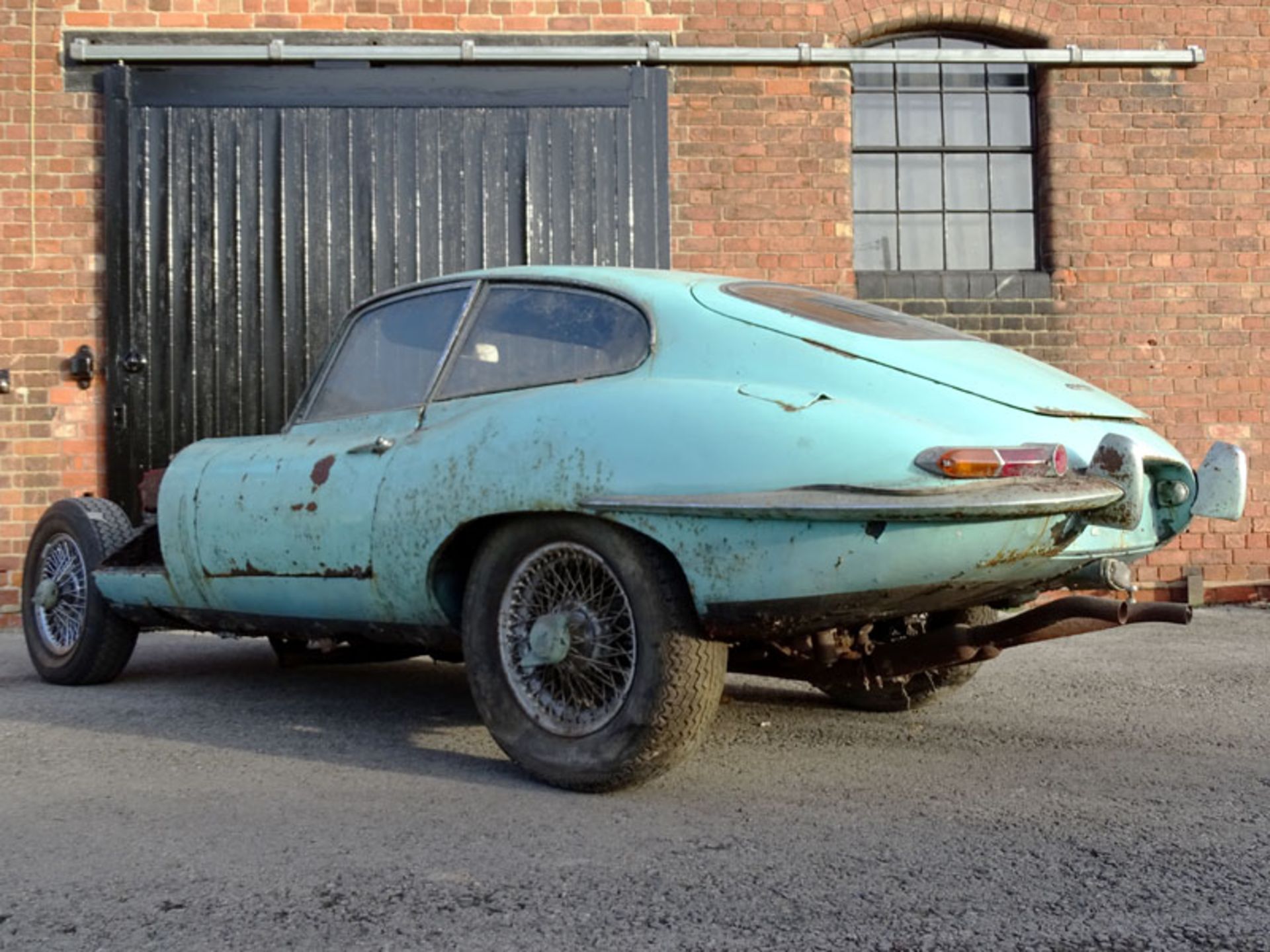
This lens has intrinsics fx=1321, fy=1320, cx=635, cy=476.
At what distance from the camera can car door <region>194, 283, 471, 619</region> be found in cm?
388

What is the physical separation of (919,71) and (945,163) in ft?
2.16

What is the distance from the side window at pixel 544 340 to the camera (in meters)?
3.54

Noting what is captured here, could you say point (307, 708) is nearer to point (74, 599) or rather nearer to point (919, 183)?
point (74, 599)

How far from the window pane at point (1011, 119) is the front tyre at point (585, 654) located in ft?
23.0

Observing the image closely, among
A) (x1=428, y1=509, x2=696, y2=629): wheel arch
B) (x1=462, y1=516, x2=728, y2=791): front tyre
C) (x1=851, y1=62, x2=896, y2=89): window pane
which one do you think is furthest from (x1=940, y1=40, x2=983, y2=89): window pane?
(x1=462, y1=516, x2=728, y2=791): front tyre

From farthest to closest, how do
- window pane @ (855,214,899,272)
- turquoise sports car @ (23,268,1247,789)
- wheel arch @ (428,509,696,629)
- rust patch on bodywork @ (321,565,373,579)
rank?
1. window pane @ (855,214,899,272)
2. rust patch on bodywork @ (321,565,373,579)
3. wheel arch @ (428,509,696,629)
4. turquoise sports car @ (23,268,1247,789)

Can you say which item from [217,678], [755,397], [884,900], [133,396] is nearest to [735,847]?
[884,900]

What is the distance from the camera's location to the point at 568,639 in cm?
331

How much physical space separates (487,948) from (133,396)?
7.22 m

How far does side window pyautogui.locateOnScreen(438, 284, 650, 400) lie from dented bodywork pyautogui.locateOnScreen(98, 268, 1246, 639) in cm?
4

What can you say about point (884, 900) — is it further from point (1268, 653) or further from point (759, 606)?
point (1268, 653)

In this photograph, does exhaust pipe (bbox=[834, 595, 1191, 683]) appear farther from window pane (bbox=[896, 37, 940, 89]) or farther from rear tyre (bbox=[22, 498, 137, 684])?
window pane (bbox=[896, 37, 940, 89])

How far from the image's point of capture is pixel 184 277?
870cm

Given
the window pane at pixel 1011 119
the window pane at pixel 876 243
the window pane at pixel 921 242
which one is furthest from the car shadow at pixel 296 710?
the window pane at pixel 1011 119
